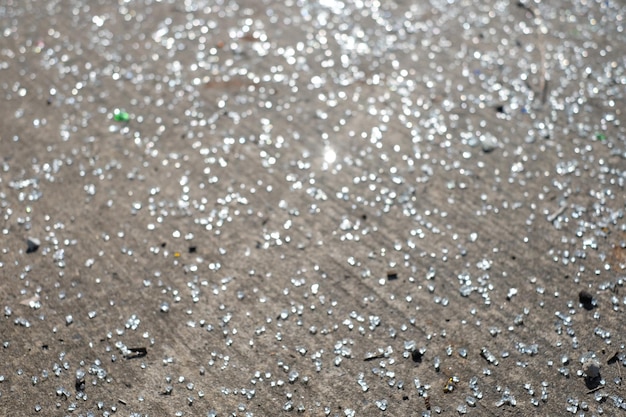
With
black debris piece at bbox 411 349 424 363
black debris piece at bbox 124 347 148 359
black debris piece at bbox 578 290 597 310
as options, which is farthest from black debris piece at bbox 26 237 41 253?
black debris piece at bbox 578 290 597 310

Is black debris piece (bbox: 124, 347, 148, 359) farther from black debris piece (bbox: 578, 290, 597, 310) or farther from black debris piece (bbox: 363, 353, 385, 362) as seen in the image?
black debris piece (bbox: 578, 290, 597, 310)

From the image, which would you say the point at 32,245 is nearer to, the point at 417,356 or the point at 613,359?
the point at 417,356

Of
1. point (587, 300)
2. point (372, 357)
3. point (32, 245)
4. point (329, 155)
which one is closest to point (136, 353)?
point (32, 245)

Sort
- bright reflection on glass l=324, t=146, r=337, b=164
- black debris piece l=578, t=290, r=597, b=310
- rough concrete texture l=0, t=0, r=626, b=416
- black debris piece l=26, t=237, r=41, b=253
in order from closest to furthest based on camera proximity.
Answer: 1. rough concrete texture l=0, t=0, r=626, b=416
2. black debris piece l=578, t=290, r=597, b=310
3. black debris piece l=26, t=237, r=41, b=253
4. bright reflection on glass l=324, t=146, r=337, b=164

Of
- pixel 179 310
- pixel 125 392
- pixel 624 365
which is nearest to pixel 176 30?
pixel 179 310

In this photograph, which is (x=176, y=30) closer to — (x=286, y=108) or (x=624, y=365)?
(x=286, y=108)

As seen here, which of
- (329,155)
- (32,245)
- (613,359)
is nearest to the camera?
(613,359)

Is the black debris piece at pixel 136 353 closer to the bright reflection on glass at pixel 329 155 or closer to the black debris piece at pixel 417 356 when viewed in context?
the black debris piece at pixel 417 356

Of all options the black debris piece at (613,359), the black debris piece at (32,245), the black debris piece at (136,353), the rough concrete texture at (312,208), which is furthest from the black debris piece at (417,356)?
the black debris piece at (32,245)
